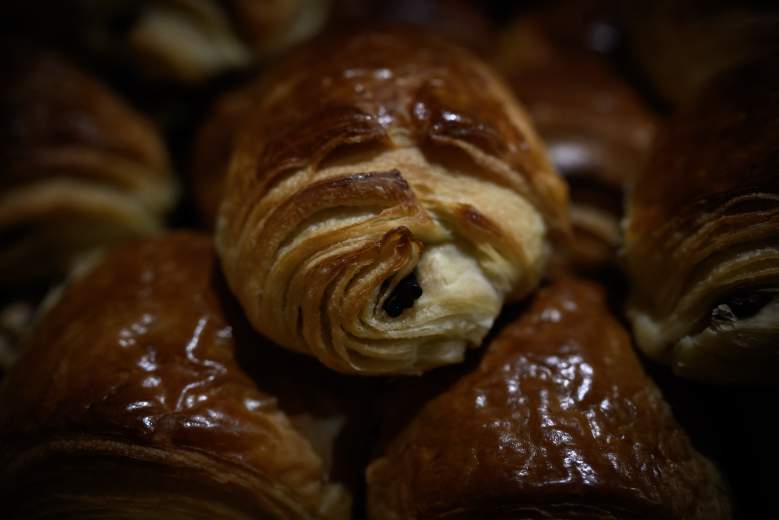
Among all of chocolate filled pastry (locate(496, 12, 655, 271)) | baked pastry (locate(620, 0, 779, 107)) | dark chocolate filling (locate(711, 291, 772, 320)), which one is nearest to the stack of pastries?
dark chocolate filling (locate(711, 291, 772, 320))

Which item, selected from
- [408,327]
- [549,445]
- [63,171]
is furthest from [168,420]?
[63,171]

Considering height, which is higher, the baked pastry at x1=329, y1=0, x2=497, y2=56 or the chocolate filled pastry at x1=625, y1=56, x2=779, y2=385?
the baked pastry at x1=329, y1=0, x2=497, y2=56

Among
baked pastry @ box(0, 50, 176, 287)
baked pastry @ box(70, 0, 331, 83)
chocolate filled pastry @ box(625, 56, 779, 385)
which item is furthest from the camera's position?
baked pastry @ box(70, 0, 331, 83)

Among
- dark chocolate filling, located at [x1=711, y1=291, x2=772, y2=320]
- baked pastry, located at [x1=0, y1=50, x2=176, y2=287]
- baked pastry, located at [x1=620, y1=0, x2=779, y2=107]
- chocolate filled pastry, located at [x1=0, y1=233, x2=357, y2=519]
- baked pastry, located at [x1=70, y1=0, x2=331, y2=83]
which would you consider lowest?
chocolate filled pastry, located at [x1=0, y1=233, x2=357, y2=519]

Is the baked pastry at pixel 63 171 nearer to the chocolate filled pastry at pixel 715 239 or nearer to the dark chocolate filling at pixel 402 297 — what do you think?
the dark chocolate filling at pixel 402 297

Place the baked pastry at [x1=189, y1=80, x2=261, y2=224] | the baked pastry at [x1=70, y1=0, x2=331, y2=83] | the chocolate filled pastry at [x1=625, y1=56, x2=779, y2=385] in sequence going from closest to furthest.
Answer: the chocolate filled pastry at [x1=625, y1=56, x2=779, y2=385]
the baked pastry at [x1=189, y1=80, x2=261, y2=224]
the baked pastry at [x1=70, y1=0, x2=331, y2=83]

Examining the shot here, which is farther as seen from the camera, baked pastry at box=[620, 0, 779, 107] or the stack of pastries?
baked pastry at box=[620, 0, 779, 107]

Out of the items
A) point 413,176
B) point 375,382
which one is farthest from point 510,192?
point 375,382

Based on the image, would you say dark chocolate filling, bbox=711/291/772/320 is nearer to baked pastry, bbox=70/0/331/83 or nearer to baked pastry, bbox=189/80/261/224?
baked pastry, bbox=189/80/261/224

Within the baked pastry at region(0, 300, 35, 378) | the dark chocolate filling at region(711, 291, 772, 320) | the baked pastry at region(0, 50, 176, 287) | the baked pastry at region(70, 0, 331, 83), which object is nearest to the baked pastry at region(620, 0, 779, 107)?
the dark chocolate filling at region(711, 291, 772, 320)
